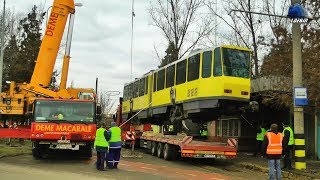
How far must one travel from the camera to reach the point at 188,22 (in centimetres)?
4072

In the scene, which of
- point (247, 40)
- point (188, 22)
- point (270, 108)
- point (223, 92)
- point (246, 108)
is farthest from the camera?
point (188, 22)

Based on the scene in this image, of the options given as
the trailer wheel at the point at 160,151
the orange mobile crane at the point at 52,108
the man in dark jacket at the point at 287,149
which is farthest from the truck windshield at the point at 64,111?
the man in dark jacket at the point at 287,149

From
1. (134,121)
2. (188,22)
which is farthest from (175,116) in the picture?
(188,22)

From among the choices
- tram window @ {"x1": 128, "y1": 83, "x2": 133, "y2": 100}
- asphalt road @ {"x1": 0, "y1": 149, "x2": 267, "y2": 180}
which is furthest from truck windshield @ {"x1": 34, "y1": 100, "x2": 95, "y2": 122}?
tram window @ {"x1": 128, "y1": 83, "x2": 133, "y2": 100}

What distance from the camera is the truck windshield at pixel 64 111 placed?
1742 cm

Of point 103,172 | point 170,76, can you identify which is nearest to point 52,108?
point 103,172

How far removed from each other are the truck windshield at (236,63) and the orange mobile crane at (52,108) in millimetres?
5175

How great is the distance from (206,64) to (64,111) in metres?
5.62

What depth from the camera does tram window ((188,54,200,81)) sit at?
1895 cm

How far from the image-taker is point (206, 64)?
18375 millimetres

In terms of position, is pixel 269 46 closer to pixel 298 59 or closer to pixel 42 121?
pixel 298 59

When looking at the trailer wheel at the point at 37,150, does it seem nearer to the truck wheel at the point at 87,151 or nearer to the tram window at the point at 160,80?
the truck wheel at the point at 87,151

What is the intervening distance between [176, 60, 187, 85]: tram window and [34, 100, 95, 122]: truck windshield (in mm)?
4496

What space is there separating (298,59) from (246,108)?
3.54m
